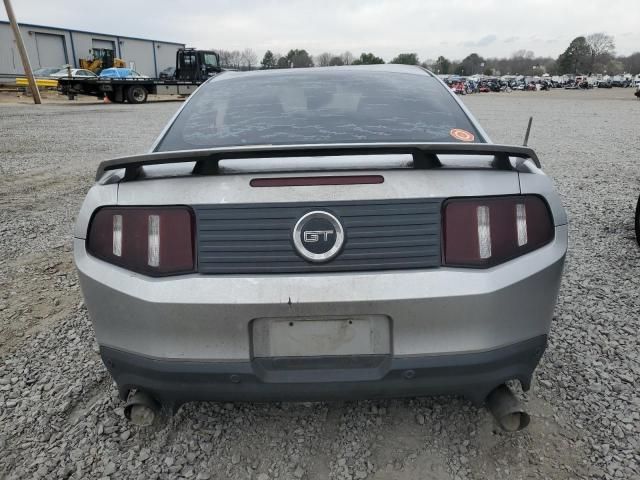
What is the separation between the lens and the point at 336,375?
5.56ft

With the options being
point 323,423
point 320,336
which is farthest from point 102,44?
point 320,336

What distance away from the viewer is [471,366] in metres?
1.68

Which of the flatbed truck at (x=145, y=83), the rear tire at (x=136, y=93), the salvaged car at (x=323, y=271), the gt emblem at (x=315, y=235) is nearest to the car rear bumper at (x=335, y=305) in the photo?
the salvaged car at (x=323, y=271)

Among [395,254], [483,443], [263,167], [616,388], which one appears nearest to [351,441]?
[483,443]

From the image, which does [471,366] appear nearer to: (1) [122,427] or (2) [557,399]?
(2) [557,399]

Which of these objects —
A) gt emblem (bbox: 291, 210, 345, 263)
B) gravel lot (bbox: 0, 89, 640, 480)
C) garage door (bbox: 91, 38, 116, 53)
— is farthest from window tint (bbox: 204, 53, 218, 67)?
garage door (bbox: 91, 38, 116, 53)

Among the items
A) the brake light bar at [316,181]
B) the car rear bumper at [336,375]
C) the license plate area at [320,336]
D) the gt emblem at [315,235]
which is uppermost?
the brake light bar at [316,181]

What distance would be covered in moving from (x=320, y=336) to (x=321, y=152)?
24.4 inches

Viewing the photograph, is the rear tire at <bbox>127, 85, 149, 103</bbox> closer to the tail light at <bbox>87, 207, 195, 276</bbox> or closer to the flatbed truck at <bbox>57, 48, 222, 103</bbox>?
the flatbed truck at <bbox>57, 48, 222, 103</bbox>

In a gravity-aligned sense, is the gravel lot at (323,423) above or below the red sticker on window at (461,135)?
below

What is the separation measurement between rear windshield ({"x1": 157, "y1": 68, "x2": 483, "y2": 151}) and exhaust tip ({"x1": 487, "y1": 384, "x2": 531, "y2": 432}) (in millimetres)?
1129

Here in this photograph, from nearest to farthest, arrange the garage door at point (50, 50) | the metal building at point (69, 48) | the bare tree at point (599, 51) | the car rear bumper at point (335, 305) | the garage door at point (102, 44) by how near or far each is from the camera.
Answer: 1. the car rear bumper at point (335, 305)
2. the metal building at point (69, 48)
3. the garage door at point (50, 50)
4. the garage door at point (102, 44)
5. the bare tree at point (599, 51)

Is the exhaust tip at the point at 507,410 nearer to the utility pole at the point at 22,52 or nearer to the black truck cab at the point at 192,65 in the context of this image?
the black truck cab at the point at 192,65

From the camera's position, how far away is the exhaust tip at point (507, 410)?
181cm
